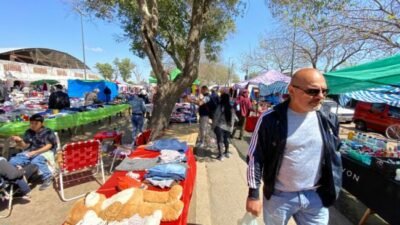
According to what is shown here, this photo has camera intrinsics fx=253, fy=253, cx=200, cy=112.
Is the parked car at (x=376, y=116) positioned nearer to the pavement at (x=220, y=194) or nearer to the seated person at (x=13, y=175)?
the pavement at (x=220, y=194)

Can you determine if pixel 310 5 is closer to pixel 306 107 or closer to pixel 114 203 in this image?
pixel 306 107

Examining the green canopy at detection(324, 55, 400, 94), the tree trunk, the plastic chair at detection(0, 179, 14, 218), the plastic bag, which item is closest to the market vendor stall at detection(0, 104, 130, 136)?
the plastic chair at detection(0, 179, 14, 218)

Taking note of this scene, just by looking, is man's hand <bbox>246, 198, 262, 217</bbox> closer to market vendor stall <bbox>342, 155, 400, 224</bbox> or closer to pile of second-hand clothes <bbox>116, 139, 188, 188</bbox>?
pile of second-hand clothes <bbox>116, 139, 188, 188</bbox>

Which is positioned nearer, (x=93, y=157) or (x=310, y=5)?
(x=93, y=157)

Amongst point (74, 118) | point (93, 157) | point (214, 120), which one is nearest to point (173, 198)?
point (93, 157)

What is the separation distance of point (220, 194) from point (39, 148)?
341cm

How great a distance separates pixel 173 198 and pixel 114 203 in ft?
1.99

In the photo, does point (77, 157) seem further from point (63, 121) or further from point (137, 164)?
point (63, 121)

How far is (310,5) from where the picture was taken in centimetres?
611

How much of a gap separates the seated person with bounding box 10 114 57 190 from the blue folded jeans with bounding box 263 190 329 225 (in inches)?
166

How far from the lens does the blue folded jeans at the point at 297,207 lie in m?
1.88

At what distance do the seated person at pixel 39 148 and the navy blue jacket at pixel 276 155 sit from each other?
13.5 ft

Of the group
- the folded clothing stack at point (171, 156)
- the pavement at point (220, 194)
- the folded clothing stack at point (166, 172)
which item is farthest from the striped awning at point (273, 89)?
the folded clothing stack at point (166, 172)

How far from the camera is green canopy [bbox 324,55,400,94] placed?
345cm
